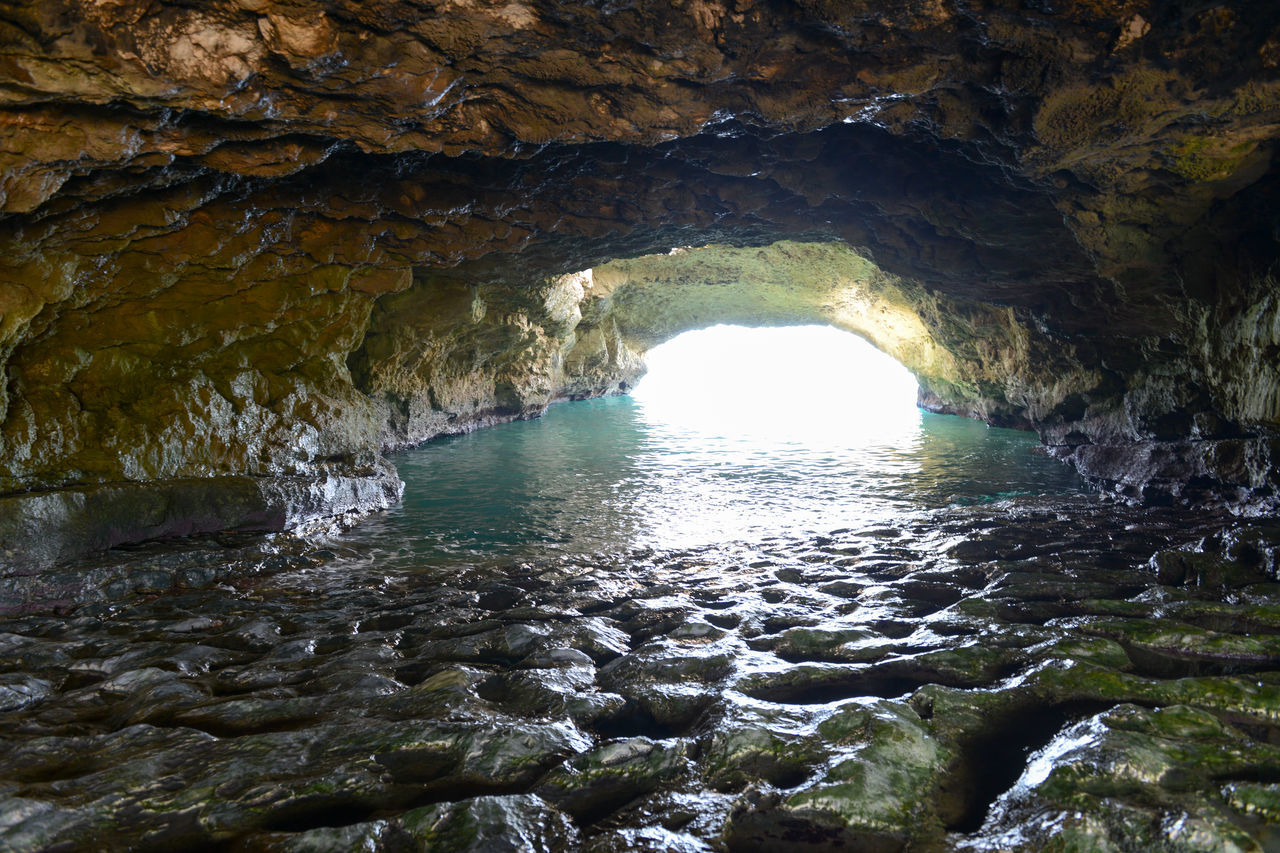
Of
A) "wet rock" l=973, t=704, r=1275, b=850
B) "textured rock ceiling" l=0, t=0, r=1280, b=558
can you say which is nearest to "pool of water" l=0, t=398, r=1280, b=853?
"wet rock" l=973, t=704, r=1275, b=850

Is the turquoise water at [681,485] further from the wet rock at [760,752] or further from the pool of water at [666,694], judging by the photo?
the wet rock at [760,752]

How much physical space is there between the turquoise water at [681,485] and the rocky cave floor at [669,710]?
2.38m

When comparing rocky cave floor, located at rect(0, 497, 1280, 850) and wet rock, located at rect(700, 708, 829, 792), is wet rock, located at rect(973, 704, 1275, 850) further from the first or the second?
wet rock, located at rect(700, 708, 829, 792)

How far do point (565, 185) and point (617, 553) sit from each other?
17.1 ft

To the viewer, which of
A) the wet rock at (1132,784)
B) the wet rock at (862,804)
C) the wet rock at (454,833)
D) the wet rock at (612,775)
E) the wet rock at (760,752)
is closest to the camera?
the wet rock at (1132,784)

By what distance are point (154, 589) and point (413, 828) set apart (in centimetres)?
588

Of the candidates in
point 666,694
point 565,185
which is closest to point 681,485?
point 565,185

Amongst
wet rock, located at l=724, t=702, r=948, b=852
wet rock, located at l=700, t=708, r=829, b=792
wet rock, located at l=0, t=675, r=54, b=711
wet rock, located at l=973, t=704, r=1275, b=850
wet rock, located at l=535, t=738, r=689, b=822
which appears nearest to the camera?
wet rock, located at l=973, t=704, r=1275, b=850

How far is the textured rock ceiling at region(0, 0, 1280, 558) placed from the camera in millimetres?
5312

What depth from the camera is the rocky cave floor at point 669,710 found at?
9.97ft

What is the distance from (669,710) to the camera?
4.21 m

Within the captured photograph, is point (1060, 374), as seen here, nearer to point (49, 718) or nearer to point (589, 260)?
point (589, 260)

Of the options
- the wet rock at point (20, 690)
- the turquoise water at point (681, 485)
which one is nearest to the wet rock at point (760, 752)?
the wet rock at point (20, 690)

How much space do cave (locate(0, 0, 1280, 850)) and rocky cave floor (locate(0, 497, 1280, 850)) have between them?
3 cm
